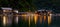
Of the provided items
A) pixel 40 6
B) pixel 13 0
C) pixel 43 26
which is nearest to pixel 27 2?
pixel 13 0

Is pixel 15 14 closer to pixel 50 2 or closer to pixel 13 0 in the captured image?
pixel 13 0

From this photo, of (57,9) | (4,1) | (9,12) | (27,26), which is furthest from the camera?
(57,9)

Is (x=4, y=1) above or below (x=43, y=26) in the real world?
above

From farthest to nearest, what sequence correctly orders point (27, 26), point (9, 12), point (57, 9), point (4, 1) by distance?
point (57, 9) → point (4, 1) → point (9, 12) → point (27, 26)

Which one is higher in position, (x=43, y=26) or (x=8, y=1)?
(x=8, y=1)

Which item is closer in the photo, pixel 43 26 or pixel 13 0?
pixel 43 26

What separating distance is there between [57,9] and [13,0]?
7.25 m

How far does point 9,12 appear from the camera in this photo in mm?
35562

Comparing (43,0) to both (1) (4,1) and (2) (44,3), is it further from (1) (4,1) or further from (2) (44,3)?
(1) (4,1)

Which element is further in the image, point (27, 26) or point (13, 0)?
point (13, 0)

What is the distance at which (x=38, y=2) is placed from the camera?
43812 millimetres

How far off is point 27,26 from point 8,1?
627 inches

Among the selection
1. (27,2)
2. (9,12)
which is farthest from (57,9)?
(9,12)

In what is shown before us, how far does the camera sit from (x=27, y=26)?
23453 mm
